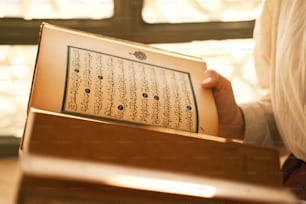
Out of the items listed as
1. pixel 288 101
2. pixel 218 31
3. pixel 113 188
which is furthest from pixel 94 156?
pixel 218 31

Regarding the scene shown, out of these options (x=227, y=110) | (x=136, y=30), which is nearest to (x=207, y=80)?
(x=227, y=110)

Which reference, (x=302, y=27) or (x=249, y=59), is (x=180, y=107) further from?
(x=249, y=59)

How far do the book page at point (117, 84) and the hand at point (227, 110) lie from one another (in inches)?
2.5

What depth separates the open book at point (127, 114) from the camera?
42 cm

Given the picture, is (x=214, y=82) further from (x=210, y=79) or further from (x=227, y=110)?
(x=227, y=110)

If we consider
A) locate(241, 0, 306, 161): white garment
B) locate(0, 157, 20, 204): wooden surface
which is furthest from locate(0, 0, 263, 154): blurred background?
locate(241, 0, 306, 161): white garment

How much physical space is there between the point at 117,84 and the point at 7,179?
2.40 ft

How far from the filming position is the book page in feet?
1.66

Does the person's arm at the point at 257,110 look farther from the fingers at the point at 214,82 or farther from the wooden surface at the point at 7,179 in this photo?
the wooden surface at the point at 7,179

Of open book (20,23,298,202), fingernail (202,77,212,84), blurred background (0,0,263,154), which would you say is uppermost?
blurred background (0,0,263,154)

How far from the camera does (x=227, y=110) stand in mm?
726

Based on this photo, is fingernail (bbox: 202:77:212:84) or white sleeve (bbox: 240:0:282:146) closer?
fingernail (bbox: 202:77:212:84)

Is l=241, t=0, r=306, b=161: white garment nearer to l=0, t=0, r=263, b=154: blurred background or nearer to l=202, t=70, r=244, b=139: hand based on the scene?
l=202, t=70, r=244, b=139: hand

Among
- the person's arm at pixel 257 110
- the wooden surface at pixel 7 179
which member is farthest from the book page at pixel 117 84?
the wooden surface at pixel 7 179
